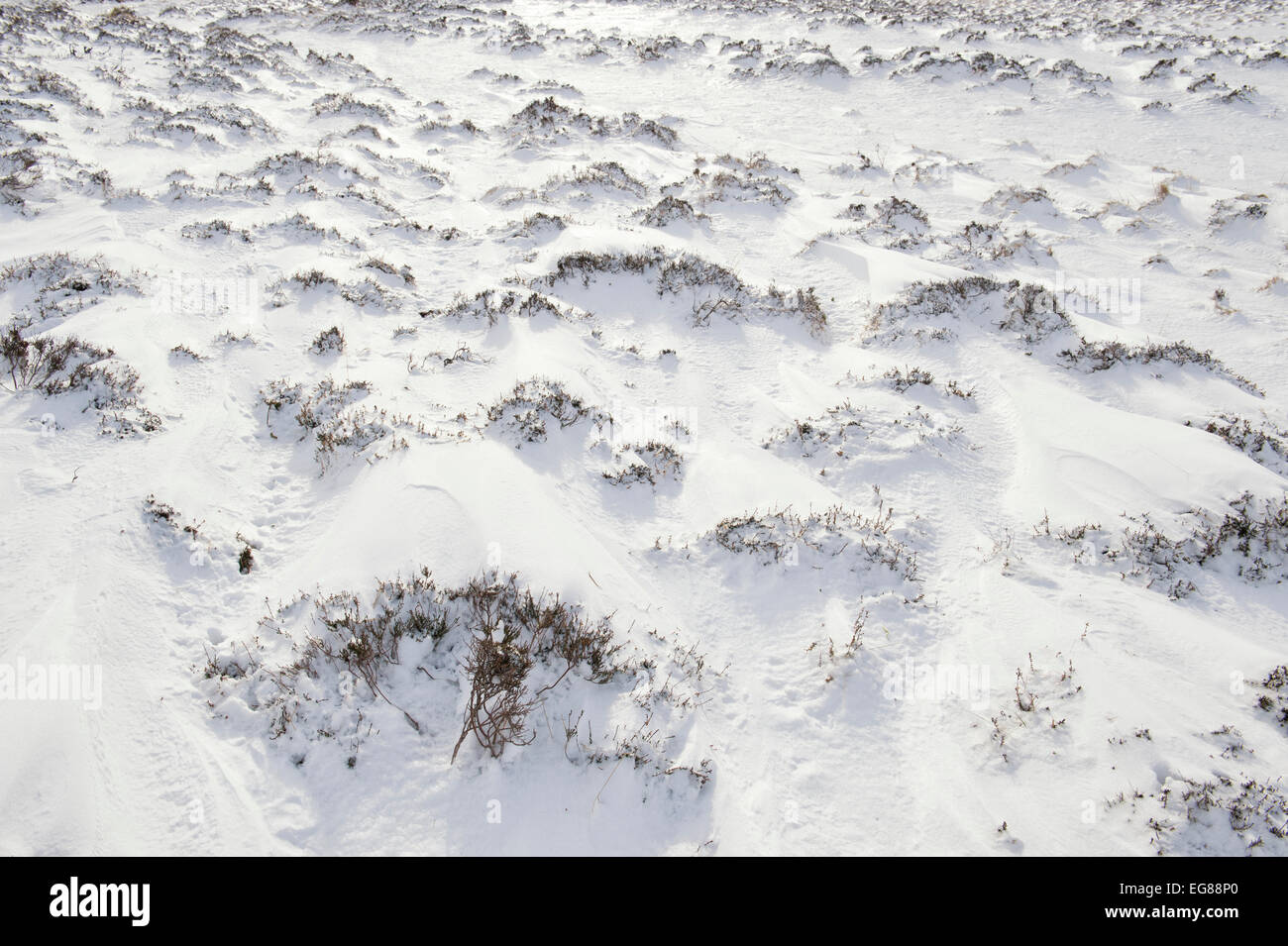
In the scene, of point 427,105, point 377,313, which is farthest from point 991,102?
point 377,313

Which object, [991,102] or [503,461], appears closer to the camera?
[503,461]

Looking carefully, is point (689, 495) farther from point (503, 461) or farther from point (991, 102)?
point (991, 102)

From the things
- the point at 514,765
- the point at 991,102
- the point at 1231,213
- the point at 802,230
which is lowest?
the point at 514,765

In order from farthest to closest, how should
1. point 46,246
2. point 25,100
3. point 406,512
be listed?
point 25,100
point 46,246
point 406,512
